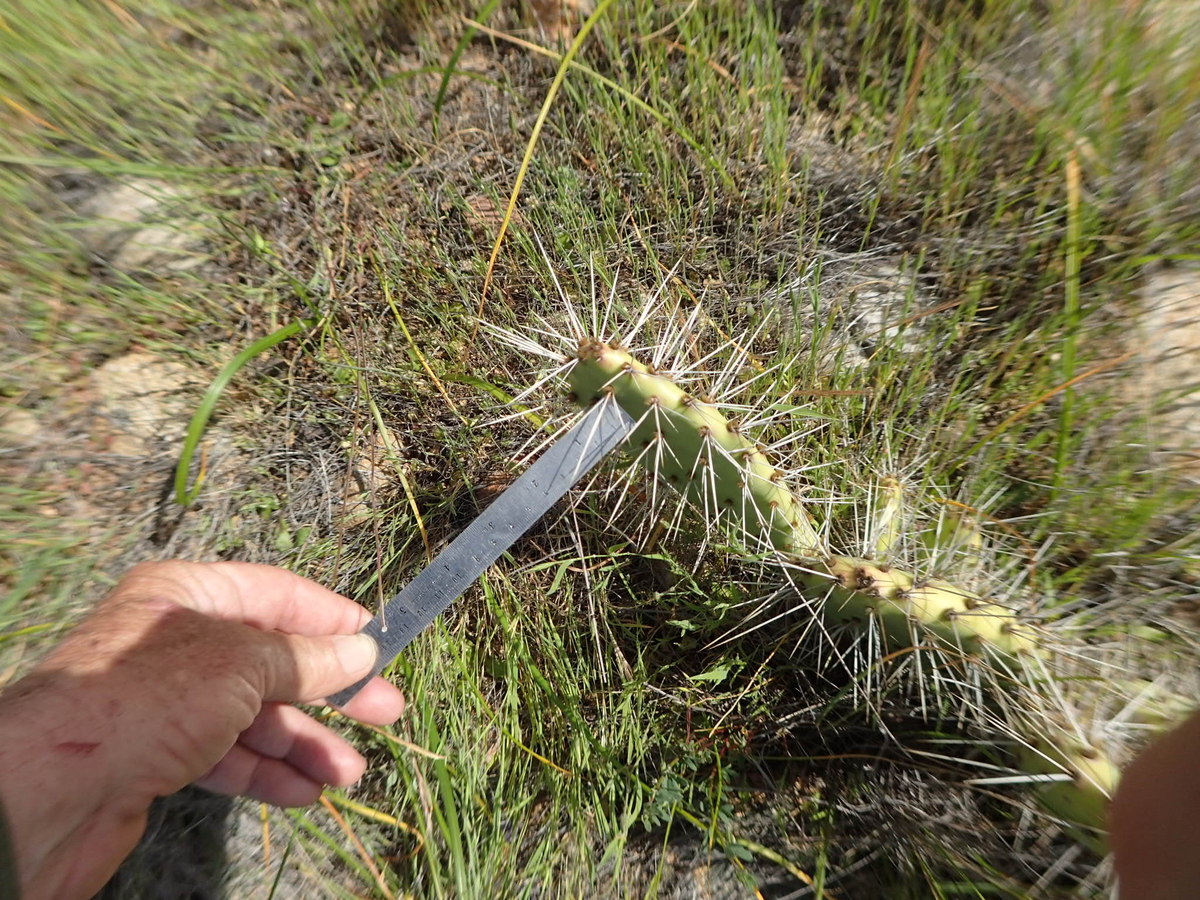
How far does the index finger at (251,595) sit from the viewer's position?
3.80 feet

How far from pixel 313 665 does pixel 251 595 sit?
276 mm

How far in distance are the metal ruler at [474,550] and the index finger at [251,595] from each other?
12 cm

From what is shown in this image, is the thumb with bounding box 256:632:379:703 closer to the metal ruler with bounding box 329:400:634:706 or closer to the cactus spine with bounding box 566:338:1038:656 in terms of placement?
the metal ruler with bounding box 329:400:634:706

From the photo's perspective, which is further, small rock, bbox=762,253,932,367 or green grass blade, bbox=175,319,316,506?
small rock, bbox=762,253,932,367

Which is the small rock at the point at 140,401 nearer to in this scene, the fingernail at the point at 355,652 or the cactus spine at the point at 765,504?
the fingernail at the point at 355,652

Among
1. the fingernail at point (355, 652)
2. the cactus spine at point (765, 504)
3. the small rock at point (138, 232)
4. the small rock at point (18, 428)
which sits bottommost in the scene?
the fingernail at point (355, 652)

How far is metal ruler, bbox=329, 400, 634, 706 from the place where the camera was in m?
1.20

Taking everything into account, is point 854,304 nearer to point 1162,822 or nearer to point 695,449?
point 695,449

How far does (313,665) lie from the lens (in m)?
1.08

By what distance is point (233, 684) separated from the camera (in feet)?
3.15

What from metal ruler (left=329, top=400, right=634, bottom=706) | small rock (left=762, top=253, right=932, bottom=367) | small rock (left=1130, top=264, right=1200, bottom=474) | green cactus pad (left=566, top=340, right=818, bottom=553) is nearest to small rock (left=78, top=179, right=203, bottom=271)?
metal ruler (left=329, top=400, right=634, bottom=706)

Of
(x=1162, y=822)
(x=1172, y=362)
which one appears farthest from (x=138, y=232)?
(x=1172, y=362)

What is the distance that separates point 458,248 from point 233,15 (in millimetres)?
1028

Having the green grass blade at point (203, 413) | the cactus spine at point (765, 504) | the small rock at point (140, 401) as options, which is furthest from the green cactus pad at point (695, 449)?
the small rock at point (140, 401)
